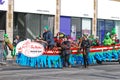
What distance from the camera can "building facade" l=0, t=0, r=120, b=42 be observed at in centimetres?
2969

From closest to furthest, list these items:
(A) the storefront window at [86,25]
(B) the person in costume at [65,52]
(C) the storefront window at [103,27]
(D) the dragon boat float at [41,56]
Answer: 1. (D) the dragon boat float at [41,56]
2. (B) the person in costume at [65,52]
3. (A) the storefront window at [86,25]
4. (C) the storefront window at [103,27]

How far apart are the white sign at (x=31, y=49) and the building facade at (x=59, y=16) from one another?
9.02 metres

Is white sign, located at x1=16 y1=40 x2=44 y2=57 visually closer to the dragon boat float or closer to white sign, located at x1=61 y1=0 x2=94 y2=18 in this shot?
the dragon boat float

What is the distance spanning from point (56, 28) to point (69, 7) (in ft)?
7.37

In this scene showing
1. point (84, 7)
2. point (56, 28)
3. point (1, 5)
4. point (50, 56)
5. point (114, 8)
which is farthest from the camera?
point (114, 8)

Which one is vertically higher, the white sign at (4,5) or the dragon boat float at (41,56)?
the white sign at (4,5)

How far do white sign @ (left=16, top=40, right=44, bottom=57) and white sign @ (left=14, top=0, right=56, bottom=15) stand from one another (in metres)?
9.68

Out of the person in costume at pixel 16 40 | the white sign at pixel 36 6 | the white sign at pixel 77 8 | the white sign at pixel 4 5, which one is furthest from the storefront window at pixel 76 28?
the white sign at pixel 4 5

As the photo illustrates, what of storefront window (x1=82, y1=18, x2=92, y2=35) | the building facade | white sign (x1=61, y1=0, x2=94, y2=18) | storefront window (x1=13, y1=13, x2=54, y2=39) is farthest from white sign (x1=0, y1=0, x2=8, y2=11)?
storefront window (x1=82, y1=18, x2=92, y2=35)

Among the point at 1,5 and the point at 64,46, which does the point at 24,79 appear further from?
the point at 1,5

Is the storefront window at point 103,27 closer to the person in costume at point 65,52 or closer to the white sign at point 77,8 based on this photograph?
the white sign at point 77,8

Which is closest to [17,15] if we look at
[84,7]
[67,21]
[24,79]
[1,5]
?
[1,5]

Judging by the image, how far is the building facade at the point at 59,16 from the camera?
29.7 metres

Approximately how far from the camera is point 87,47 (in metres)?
21.1
